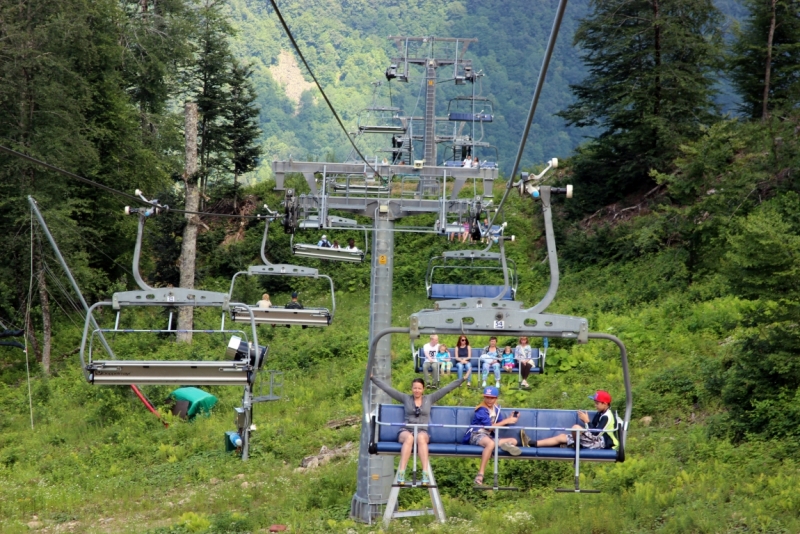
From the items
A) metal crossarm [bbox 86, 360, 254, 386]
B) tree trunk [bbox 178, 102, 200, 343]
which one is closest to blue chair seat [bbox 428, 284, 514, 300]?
metal crossarm [bbox 86, 360, 254, 386]

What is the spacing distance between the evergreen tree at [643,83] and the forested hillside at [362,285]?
9 centimetres

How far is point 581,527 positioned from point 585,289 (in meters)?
16.0

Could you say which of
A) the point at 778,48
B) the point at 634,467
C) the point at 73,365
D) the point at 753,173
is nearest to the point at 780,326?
the point at 634,467

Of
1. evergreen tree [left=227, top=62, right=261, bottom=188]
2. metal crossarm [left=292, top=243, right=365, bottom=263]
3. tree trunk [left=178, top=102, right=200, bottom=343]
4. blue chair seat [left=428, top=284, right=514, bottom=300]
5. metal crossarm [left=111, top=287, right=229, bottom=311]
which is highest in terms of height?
evergreen tree [left=227, top=62, right=261, bottom=188]

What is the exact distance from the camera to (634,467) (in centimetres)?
1260

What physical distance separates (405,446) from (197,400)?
10861 millimetres

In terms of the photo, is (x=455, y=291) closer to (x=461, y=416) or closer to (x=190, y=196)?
(x=461, y=416)

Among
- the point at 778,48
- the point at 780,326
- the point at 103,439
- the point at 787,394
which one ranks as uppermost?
the point at 778,48

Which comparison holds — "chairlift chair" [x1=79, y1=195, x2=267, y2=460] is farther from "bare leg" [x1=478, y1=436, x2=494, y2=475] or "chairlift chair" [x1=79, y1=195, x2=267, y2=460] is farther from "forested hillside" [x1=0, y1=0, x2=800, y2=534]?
"bare leg" [x1=478, y1=436, x2=494, y2=475]

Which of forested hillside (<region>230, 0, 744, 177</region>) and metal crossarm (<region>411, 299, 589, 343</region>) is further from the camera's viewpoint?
forested hillside (<region>230, 0, 744, 177</region>)

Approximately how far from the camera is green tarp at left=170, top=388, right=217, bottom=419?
2014 centimetres

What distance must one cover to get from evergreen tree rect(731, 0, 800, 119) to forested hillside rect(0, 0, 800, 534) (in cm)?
9

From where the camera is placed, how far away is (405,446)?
33.5 feet

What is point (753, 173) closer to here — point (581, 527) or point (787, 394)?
point (787, 394)
